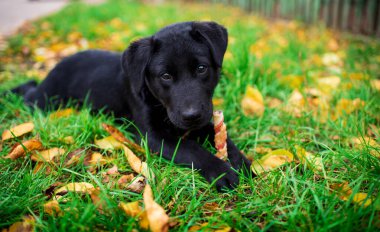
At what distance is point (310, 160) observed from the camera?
217 centimetres

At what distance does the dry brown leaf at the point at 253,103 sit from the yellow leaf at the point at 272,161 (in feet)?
2.79

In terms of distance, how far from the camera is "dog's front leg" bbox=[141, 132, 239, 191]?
6.95 feet

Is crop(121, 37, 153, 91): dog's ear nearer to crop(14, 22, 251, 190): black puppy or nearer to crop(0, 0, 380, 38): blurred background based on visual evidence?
crop(14, 22, 251, 190): black puppy

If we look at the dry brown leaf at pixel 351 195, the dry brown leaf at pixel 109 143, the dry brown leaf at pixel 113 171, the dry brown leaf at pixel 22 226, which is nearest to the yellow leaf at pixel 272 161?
the dry brown leaf at pixel 351 195

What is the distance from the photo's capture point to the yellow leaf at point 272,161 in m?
2.21

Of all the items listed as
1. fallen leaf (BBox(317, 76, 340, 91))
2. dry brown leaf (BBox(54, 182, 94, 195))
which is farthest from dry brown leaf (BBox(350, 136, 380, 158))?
dry brown leaf (BBox(54, 182, 94, 195))

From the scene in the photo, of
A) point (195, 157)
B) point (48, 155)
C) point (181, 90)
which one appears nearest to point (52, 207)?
point (48, 155)

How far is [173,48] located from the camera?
241cm

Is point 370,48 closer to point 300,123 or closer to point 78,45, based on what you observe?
point 300,123

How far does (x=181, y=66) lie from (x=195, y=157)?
65cm

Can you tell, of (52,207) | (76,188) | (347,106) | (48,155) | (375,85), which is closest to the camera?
(52,207)

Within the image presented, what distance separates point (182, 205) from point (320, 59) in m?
3.31

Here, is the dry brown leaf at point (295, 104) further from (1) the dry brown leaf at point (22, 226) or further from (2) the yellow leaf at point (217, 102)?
(1) the dry brown leaf at point (22, 226)

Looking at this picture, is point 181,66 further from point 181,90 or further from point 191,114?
point 191,114
